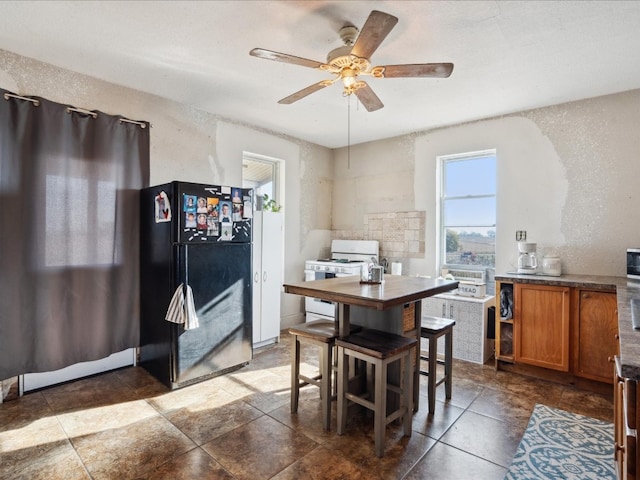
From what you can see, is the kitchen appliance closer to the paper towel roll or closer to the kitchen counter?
Answer: the paper towel roll

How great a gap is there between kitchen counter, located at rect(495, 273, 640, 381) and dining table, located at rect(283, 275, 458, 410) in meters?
0.96

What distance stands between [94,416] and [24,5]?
280 cm

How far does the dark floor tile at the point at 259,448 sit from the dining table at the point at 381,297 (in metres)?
0.76

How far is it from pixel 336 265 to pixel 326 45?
8.97ft

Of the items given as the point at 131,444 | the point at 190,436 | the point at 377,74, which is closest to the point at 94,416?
the point at 131,444

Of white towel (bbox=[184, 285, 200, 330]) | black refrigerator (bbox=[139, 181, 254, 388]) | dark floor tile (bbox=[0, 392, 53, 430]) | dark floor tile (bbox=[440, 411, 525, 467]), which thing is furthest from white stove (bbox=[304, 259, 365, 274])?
dark floor tile (bbox=[0, 392, 53, 430])

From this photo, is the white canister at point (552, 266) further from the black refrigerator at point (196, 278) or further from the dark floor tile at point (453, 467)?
the black refrigerator at point (196, 278)

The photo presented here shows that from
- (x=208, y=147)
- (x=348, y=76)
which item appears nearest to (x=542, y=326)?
(x=348, y=76)

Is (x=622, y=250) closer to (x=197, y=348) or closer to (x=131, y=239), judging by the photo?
(x=197, y=348)

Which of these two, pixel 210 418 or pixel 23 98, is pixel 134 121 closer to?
pixel 23 98

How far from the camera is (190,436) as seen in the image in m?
2.30

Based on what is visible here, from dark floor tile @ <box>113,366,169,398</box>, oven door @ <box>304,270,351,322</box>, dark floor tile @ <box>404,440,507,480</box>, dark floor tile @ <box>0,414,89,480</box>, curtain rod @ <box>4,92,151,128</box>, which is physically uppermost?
curtain rod @ <box>4,92,151,128</box>

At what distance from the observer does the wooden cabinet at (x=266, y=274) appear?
399 centimetres

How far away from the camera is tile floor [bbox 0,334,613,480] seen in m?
1.98
